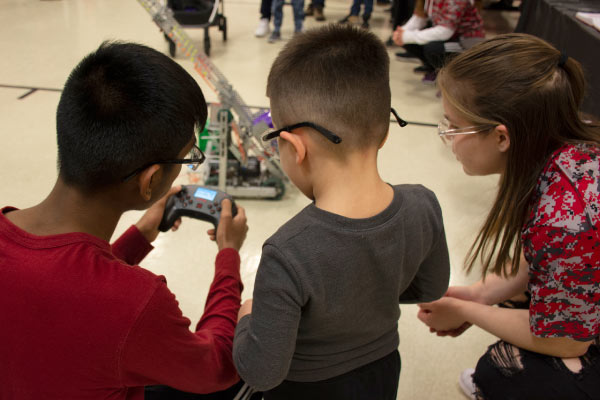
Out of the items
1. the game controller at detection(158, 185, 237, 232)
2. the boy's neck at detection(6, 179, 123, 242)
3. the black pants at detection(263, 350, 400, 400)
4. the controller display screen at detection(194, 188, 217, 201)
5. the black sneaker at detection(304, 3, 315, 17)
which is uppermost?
the boy's neck at detection(6, 179, 123, 242)

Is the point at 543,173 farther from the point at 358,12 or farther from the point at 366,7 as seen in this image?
the point at 358,12

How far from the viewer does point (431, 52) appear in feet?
10.9

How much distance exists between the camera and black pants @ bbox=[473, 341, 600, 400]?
1.18 metres

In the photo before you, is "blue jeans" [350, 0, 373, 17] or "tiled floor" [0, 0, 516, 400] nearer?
"tiled floor" [0, 0, 516, 400]

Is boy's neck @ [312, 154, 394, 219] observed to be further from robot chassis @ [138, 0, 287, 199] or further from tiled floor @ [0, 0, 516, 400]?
robot chassis @ [138, 0, 287, 199]

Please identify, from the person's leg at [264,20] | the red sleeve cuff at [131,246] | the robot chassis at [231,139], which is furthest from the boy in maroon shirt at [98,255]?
the person's leg at [264,20]

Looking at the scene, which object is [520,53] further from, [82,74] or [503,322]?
[82,74]

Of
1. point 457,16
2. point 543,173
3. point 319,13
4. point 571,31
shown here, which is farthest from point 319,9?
point 543,173

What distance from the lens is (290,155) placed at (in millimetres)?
852

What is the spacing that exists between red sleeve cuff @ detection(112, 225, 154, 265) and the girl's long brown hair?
0.84 m

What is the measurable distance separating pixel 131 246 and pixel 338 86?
731 millimetres

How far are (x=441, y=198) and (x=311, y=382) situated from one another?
1.61 meters

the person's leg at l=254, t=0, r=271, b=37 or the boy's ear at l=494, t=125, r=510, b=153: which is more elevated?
the boy's ear at l=494, t=125, r=510, b=153

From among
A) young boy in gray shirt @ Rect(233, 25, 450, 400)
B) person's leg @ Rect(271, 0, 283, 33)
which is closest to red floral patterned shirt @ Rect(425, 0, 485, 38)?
person's leg @ Rect(271, 0, 283, 33)
